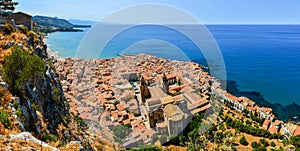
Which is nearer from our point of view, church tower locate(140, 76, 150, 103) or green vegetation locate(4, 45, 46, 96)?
green vegetation locate(4, 45, 46, 96)

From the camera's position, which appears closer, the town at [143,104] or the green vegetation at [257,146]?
the green vegetation at [257,146]

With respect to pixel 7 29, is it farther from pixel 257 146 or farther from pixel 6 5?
pixel 257 146

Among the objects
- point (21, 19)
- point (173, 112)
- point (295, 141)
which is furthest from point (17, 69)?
point (295, 141)

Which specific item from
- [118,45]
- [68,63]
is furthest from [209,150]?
[118,45]

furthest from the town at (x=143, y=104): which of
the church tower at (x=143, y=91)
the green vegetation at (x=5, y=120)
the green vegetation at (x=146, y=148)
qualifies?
the green vegetation at (x=5, y=120)

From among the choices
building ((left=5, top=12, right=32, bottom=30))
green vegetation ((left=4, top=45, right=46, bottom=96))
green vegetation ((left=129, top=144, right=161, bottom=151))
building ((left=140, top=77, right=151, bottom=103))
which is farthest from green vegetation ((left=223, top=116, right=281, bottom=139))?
building ((left=5, top=12, right=32, bottom=30))

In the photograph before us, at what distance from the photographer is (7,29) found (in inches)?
348

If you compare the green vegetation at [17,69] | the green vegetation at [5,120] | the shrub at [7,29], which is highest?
the shrub at [7,29]

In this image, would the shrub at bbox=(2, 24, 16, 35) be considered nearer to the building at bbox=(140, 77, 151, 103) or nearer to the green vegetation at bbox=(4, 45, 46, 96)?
the green vegetation at bbox=(4, 45, 46, 96)

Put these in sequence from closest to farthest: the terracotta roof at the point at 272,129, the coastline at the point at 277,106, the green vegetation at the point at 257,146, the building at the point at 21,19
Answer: the building at the point at 21,19 → the green vegetation at the point at 257,146 → the terracotta roof at the point at 272,129 → the coastline at the point at 277,106

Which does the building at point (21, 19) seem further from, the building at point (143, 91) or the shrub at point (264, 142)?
the shrub at point (264, 142)

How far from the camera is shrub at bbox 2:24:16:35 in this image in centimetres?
870

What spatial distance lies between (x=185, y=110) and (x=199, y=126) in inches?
68.6

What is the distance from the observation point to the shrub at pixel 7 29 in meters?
8.70
